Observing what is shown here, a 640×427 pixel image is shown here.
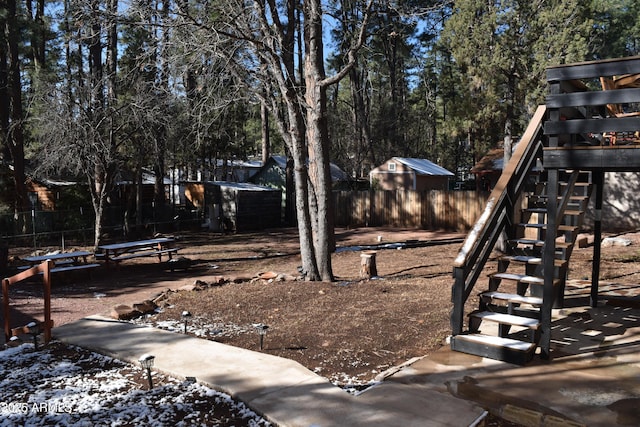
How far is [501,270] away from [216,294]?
5089 millimetres

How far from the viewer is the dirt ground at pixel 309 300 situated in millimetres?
5445

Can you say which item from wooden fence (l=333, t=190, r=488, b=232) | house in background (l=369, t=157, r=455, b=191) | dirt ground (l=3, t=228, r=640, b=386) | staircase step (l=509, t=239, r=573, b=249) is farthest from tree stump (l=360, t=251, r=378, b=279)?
house in background (l=369, t=157, r=455, b=191)

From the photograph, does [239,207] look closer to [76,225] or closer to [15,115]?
[76,225]

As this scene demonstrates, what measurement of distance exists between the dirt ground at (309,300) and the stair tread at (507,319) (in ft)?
2.42

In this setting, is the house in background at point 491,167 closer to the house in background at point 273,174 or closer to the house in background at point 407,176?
the house in background at point 407,176

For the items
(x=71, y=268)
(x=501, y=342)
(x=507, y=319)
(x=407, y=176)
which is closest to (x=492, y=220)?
(x=507, y=319)

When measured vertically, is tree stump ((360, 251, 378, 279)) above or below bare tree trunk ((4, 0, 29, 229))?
below

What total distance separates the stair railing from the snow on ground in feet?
7.76

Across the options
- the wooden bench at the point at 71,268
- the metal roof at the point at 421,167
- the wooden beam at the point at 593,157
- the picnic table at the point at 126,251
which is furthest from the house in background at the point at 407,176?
the wooden beam at the point at 593,157

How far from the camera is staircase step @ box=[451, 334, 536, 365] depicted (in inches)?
181

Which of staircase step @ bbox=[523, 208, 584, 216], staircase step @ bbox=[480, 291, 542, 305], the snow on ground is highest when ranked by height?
staircase step @ bbox=[523, 208, 584, 216]

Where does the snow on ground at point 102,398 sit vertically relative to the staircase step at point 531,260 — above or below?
below

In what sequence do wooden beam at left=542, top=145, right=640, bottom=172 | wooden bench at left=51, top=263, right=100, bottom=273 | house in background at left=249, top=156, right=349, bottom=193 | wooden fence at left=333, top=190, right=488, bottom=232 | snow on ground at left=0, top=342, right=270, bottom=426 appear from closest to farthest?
snow on ground at left=0, top=342, right=270, bottom=426 < wooden beam at left=542, top=145, right=640, bottom=172 < wooden bench at left=51, top=263, right=100, bottom=273 < wooden fence at left=333, top=190, right=488, bottom=232 < house in background at left=249, top=156, right=349, bottom=193

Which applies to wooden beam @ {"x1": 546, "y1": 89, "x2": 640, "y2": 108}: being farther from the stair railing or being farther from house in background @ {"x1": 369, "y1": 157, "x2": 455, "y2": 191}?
house in background @ {"x1": 369, "y1": 157, "x2": 455, "y2": 191}
